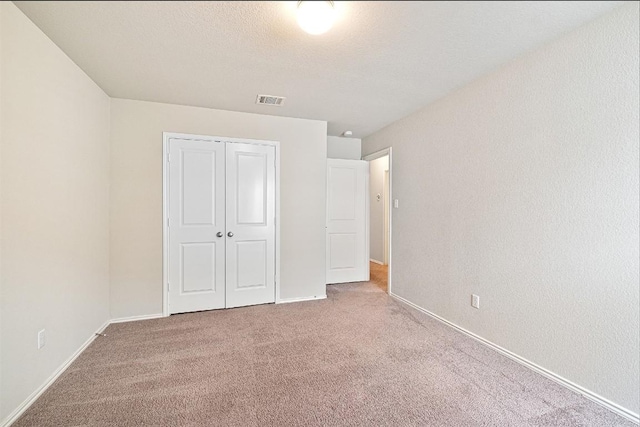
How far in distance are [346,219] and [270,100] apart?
229 cm

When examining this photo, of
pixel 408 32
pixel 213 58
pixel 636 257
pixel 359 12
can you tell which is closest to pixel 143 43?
pixel 213 58

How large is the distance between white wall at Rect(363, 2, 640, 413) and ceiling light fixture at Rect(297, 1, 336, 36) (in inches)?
65.4

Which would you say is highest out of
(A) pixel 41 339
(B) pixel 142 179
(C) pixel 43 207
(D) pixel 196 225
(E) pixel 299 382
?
(B) pixel 142 179

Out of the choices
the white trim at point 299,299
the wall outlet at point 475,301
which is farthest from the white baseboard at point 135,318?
the wall outlet at point 475,301

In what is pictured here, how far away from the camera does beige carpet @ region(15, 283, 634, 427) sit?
1.66 m

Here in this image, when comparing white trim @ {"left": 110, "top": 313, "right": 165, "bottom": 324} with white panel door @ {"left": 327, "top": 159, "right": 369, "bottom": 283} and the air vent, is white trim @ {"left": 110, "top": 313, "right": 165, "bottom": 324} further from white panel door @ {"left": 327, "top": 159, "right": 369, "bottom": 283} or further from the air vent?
the air vent

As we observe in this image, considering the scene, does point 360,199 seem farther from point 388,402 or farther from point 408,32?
point 388,402

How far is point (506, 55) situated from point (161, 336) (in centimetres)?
393

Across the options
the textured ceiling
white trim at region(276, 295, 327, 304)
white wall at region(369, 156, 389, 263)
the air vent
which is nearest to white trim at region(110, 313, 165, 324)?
white trim at region(276, 295, 327, 304)

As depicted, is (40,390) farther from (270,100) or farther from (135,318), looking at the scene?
(270,100)

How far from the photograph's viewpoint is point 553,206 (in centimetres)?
204

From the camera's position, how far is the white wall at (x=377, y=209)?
248 inches

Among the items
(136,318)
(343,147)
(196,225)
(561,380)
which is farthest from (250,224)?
(561,380)

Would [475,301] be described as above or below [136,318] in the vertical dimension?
above
